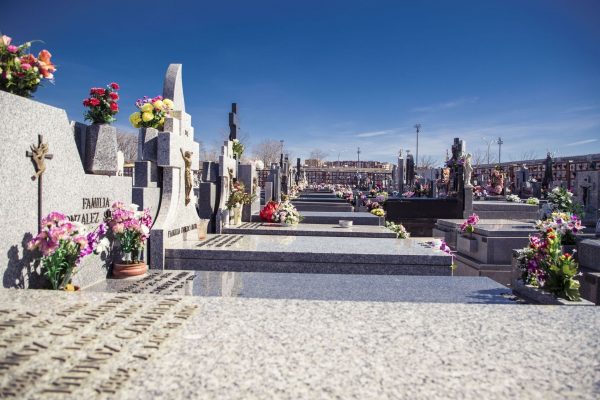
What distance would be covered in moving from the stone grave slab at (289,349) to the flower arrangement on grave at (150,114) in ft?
16.1

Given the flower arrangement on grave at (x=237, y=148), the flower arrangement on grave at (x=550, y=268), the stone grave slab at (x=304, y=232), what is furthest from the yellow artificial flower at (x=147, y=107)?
the flower arrangement on grave at (x=550, y=268)

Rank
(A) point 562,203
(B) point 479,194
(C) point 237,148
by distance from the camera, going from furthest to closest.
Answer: (B) point 479,194 → (A) point 562,203 → (C) point 237,148

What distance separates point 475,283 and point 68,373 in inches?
209

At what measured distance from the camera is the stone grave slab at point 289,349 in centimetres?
215

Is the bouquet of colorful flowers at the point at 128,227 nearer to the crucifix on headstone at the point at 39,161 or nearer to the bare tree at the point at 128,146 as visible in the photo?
the crucifix on headstone at the point at 39,161

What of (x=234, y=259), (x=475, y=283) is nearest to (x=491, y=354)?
(x=475, y=283)

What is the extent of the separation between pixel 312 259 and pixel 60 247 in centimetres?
359

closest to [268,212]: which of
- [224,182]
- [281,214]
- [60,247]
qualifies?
[281,214]

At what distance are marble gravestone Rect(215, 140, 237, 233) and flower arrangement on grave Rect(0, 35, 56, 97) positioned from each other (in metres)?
6.48

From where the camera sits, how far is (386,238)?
962 cm

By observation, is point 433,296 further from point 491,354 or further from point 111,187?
point 111,187

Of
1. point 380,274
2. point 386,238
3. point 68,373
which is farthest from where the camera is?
point 386,238

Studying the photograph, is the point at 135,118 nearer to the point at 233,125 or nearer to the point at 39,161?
the point at 39,161

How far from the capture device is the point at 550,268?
461 centimetres
